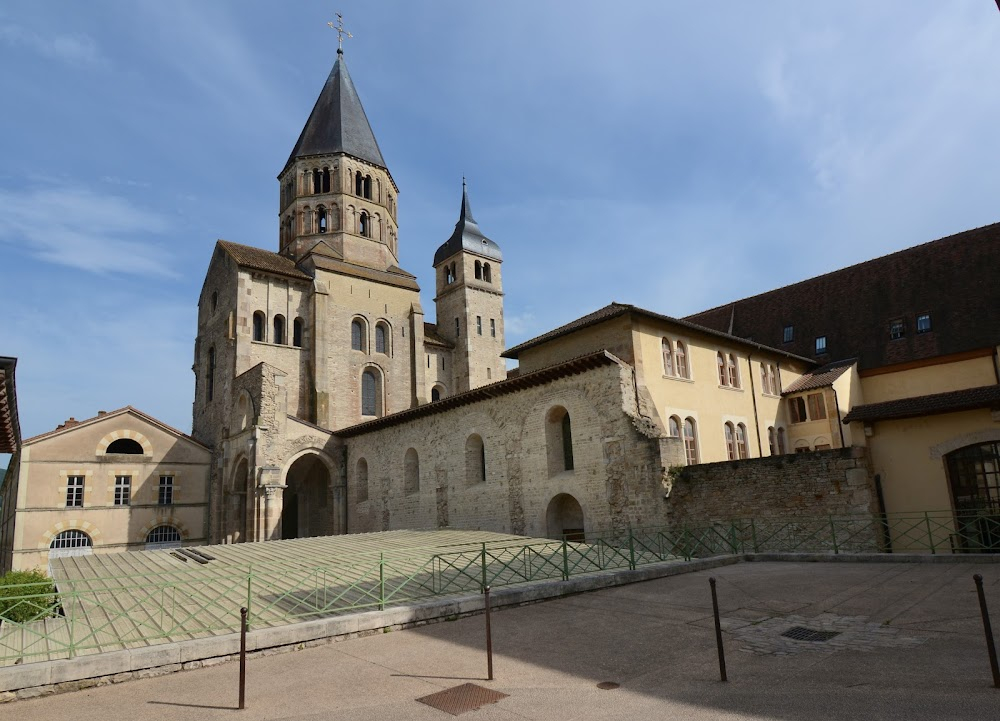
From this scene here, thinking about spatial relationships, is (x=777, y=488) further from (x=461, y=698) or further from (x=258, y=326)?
(x=258, y=326)

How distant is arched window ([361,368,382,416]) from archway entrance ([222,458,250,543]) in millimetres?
7908

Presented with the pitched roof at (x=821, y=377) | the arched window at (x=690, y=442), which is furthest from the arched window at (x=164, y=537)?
the pitched roof at (x=821, y=377)

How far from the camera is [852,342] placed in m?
28.6

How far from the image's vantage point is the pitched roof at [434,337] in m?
42.3

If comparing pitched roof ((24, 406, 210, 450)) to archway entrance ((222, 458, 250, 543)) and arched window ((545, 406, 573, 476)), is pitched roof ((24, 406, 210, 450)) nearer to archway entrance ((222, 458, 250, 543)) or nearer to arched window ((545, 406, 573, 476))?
archway entrance ((222, 458, 250, 543))

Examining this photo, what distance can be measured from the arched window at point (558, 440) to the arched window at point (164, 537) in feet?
62.9

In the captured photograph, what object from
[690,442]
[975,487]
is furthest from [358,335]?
[975,487]

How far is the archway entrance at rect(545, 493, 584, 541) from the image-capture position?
2052 cm

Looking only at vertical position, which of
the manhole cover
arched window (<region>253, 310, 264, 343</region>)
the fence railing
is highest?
arched window (<region>253, 310, 264, 343</region>)

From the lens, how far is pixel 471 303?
145 feet

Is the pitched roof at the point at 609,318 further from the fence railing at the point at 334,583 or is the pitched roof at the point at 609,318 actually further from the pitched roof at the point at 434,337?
the pitched roof at the point at 434,337

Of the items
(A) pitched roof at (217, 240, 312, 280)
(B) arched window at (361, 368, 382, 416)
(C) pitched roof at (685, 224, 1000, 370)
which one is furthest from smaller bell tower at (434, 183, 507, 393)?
(C) pitched roof at (685, 224, 1000, 370)

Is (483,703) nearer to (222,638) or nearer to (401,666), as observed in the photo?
(401,666)

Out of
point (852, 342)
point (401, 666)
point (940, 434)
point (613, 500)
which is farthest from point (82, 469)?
point (852, 342)
